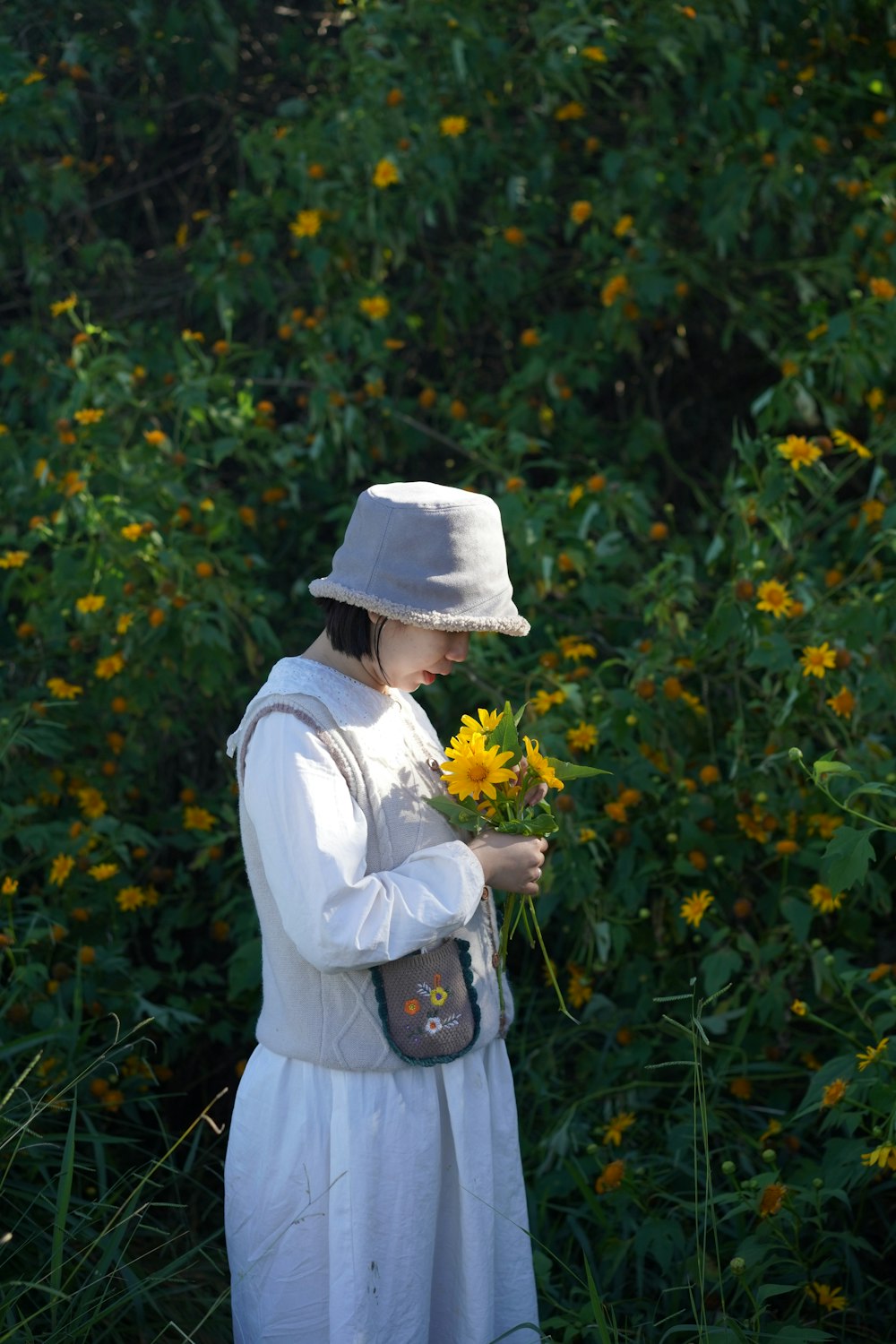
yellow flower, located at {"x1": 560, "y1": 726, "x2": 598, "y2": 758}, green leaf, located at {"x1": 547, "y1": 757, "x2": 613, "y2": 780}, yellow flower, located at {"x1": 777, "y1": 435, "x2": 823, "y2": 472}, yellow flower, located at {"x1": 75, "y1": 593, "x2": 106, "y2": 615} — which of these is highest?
green leaf, located at {"x1": 547, "y1": 757, "x2": 613, "y2": 780}

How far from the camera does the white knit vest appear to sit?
1.49 m

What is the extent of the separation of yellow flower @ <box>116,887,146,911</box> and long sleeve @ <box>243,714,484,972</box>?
1171mm

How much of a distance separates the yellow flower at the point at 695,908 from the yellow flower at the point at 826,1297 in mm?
613

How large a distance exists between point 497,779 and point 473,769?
0.10 feet

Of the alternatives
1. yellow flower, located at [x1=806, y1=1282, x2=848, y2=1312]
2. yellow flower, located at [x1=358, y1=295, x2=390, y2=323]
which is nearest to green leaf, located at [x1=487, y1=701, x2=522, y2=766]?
yellow flower, located at [x1=806, y1=1282, x2=848, y2=1312]

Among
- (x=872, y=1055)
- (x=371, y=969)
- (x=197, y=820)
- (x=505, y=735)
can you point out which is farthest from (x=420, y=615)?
(x=197, y=820)

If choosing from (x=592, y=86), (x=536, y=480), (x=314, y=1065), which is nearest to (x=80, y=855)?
(x=314, y=1065)

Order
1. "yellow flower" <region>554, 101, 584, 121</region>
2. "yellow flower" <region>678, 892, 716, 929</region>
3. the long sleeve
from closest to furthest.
→ the long sleeve, "yellow flower" <region>678, 892, 716, 929</region>, "yellow flower" <region>554, 101, 584, 121</region>

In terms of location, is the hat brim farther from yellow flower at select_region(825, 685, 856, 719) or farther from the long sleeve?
yellow flower at select_region(825, 685, 856, 719)

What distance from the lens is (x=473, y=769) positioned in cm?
151

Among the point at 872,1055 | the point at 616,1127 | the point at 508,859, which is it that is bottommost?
the point at 616,1127

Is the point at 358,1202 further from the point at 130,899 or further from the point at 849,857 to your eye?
the point at 130,899

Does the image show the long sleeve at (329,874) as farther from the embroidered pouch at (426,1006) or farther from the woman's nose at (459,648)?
the woman's nose at (459,648)

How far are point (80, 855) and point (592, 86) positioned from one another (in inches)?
96.6
